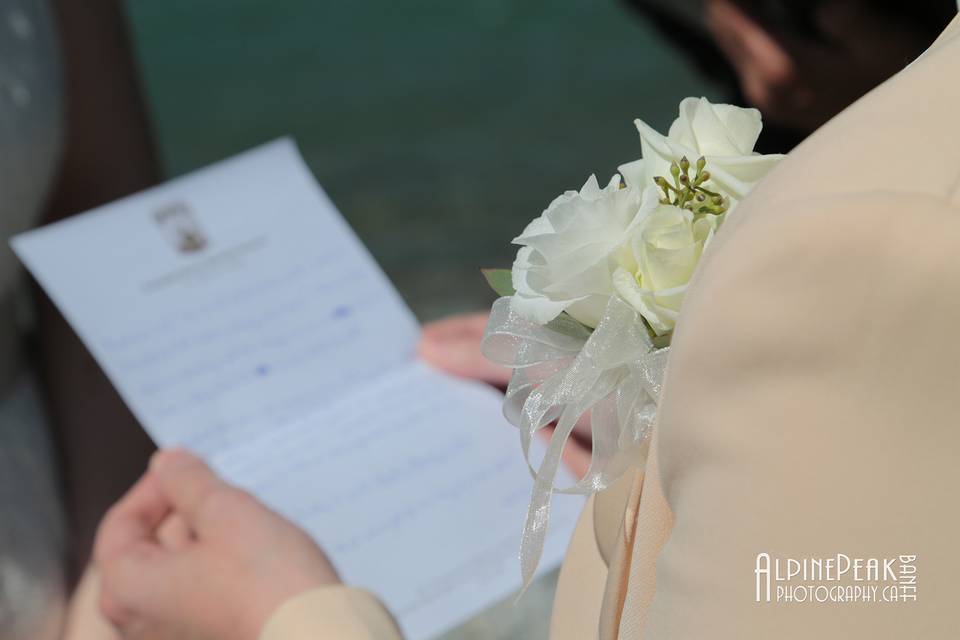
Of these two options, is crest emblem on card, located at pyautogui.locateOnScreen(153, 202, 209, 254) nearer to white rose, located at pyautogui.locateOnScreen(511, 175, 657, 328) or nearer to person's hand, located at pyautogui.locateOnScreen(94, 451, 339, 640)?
person's hand, located at pyautogui.locateOnScreen(94, 451, 339, 640)

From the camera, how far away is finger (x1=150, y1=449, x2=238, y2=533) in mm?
720

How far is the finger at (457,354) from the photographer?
90 centimetres

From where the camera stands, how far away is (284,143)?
0.95 m

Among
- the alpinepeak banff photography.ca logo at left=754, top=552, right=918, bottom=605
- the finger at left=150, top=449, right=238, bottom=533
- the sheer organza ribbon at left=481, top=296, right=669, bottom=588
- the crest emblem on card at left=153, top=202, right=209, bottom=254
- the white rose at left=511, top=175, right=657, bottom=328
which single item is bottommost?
the finger at left=150, top=449, right=238, bottom=533

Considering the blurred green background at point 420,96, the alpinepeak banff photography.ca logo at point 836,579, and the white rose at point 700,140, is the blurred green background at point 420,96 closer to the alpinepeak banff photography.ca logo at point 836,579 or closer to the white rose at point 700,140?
the white rose at point 700,140

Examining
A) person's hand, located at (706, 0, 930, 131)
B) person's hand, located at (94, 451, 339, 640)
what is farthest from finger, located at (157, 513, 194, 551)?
person's hand, located at (706, 0, 930, 131)

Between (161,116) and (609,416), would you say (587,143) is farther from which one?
(609,416)

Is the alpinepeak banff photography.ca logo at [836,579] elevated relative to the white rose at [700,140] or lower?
lower

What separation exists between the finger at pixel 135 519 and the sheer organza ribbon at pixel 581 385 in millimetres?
392

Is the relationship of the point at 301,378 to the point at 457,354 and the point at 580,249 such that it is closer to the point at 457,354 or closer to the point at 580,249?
the point at 457,354


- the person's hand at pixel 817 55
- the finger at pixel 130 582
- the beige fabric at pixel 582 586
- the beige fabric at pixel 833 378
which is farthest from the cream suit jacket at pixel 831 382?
the person's hand at pixel 817 55

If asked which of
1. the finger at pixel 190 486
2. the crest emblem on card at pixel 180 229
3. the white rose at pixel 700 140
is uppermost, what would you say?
the white rose at pixel 700 140

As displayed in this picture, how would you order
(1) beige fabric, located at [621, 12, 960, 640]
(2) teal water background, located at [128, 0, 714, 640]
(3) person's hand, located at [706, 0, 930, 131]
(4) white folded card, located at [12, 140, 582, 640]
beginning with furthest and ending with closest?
1. (2) teal water background, located at [128, 0, 714, 640]
2. (3) person's hand, located at [706, 0, 930, 131]
3. (4) white folded card, located at [12, 140, 582, 640]
4. (1) beige fabric, located at [621, 12, 960, 640]

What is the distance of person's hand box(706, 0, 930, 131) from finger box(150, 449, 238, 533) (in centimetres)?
93
